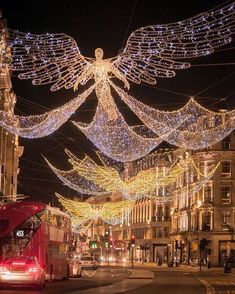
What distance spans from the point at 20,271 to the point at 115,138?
1050cm

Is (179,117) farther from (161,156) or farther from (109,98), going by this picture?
(161,156)

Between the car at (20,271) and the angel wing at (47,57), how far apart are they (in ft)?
24.6

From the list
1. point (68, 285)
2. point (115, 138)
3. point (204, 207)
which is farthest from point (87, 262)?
point (204, 207)

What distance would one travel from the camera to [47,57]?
23266 mm

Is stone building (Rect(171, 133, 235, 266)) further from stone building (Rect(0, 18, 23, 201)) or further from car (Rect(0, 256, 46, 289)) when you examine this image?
car (Rect(0, 256, 46, 289))

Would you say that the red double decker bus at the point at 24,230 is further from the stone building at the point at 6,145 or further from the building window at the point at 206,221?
the building window at the point at 206,221

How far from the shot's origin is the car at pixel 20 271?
2686 centimetres

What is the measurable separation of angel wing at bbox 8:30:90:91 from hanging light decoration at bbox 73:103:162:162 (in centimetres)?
251

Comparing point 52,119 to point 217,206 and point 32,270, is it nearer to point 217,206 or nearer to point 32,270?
point 32,270

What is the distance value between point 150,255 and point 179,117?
79069mm

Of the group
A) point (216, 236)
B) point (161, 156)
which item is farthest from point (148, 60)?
point (161, 156)

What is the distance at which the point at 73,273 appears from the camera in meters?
40.8

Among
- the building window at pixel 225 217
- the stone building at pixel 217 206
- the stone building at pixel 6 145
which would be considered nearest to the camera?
the stone building at pixel 6 145

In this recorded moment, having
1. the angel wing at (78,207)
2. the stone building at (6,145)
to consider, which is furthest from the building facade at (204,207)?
the stone building at (6,145)
